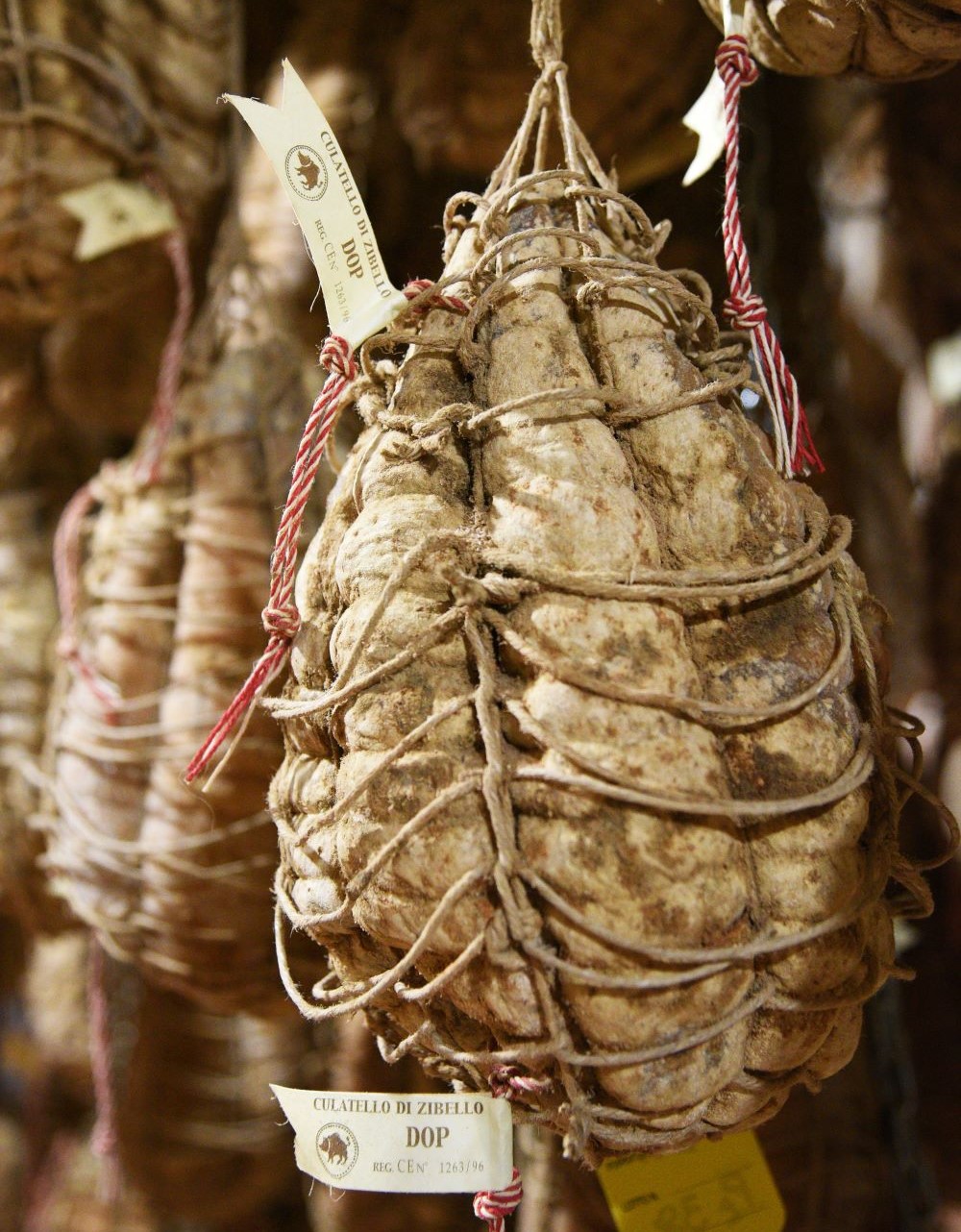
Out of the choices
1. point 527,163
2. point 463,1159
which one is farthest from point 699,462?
point 527,163

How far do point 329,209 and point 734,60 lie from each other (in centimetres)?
31

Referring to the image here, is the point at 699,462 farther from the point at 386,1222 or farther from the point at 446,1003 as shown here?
the point at 386,1222

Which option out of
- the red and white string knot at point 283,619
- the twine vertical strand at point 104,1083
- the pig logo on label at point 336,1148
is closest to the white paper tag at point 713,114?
the red and white string knot at point 283,619

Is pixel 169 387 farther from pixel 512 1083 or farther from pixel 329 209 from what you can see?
pixel 512 1083

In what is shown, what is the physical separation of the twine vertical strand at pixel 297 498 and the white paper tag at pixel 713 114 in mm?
245

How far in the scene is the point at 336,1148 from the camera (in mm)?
690

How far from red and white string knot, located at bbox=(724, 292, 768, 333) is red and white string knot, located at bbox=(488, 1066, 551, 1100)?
50 cm

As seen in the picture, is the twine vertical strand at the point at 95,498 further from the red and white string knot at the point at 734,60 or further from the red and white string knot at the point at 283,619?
the red and white string knot at the point at 734,60

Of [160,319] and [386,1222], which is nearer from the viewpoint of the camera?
[386,1222]

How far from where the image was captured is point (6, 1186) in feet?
7.54

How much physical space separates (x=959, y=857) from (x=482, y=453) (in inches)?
54.0

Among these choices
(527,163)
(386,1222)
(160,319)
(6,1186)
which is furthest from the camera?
(6,1186)

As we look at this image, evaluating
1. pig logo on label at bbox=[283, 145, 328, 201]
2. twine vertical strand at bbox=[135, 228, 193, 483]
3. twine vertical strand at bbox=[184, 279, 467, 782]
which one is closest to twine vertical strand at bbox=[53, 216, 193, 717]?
twine vertical strand at bbox=[135, 228, 193, 483]

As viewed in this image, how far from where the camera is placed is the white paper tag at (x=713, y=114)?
2.64ft
